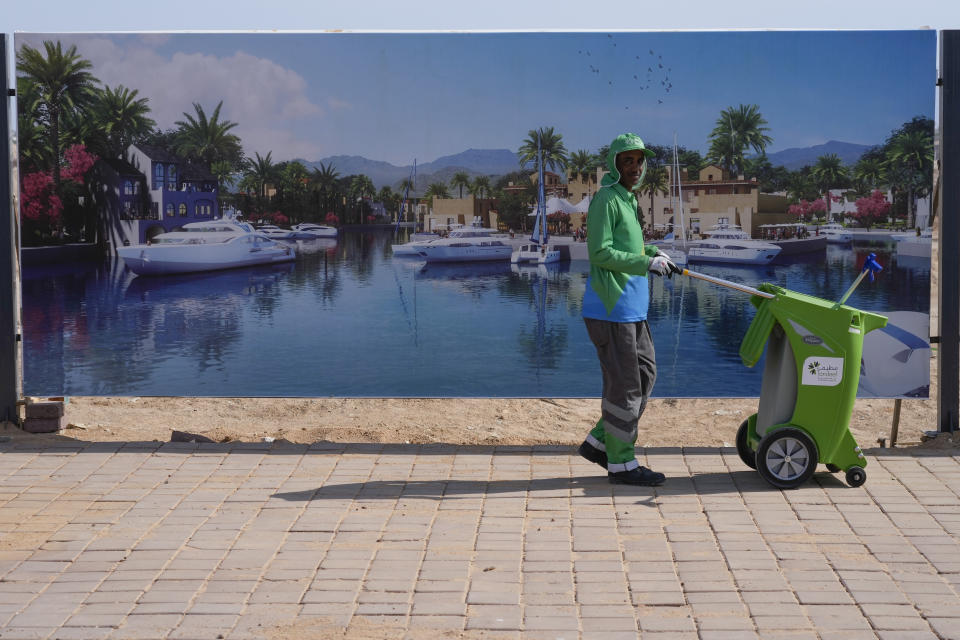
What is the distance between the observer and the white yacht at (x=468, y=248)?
766 centimetres

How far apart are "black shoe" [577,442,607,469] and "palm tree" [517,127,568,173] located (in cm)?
212

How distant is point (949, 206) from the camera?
22.6 ft

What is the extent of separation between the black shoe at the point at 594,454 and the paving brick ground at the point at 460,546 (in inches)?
5.0

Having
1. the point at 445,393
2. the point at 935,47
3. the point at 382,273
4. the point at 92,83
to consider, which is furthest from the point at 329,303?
the point at 935,47

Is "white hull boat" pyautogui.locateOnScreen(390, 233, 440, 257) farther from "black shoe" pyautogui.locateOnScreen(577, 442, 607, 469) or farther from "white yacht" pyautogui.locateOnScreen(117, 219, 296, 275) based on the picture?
"black shoe" pyautogui.locateOnScreen(577, 442, 607, 469)

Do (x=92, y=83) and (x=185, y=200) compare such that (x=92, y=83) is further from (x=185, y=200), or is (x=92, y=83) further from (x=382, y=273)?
(x=382, y=273)

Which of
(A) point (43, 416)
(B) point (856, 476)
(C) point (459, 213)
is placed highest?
(C) point (459, 213)

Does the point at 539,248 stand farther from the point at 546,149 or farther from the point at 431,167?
the point at 431,167

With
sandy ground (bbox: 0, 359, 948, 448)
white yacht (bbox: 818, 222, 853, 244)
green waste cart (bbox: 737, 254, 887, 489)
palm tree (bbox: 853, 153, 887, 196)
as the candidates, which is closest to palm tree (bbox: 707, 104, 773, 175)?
palm tree (bbox: 853, 153, 887, 196)

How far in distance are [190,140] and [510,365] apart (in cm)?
274

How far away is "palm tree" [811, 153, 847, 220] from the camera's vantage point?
7.39 metres

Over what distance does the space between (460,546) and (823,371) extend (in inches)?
89.8

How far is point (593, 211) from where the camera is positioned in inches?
235

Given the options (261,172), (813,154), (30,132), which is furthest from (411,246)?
(813,154)
